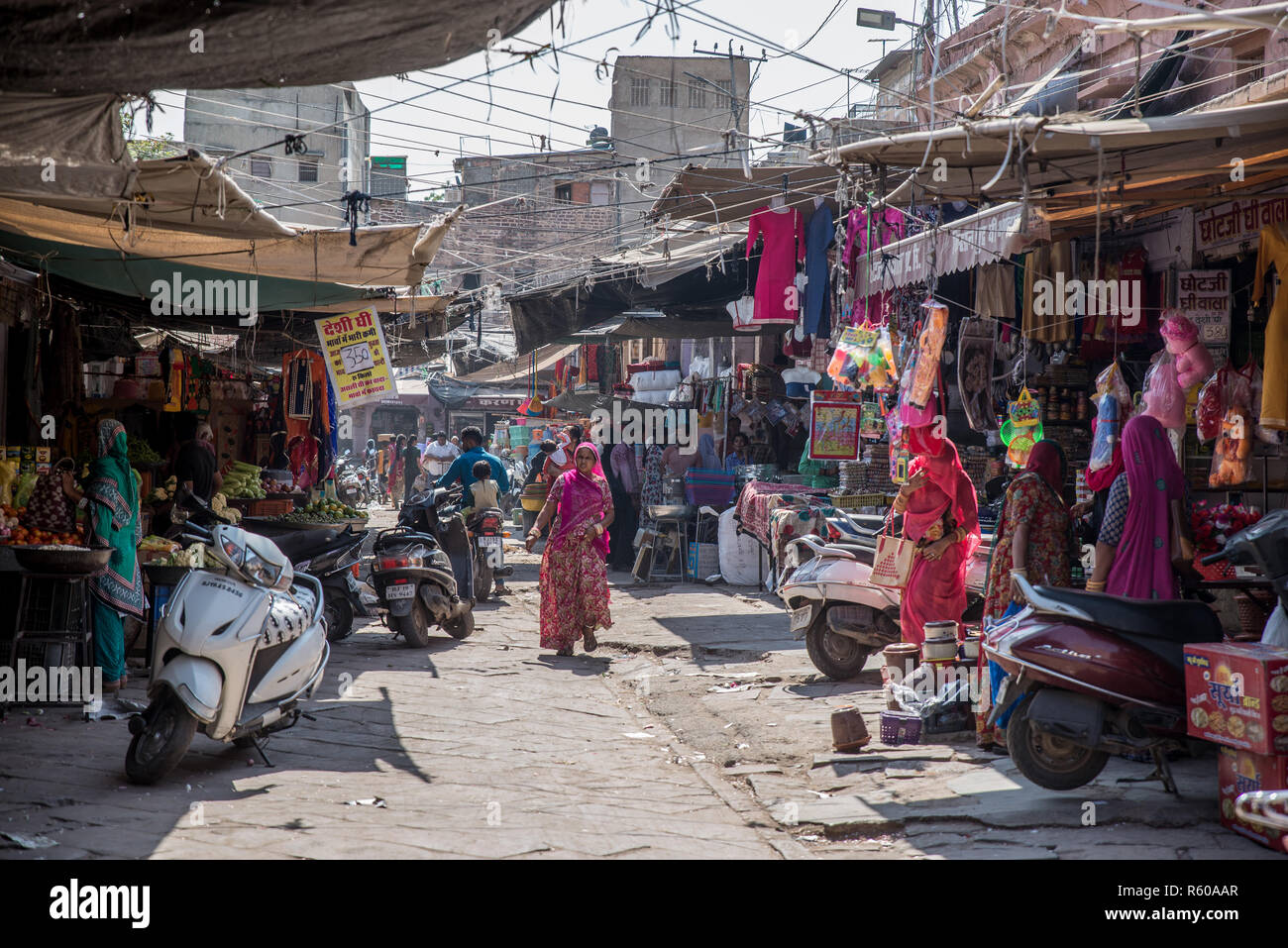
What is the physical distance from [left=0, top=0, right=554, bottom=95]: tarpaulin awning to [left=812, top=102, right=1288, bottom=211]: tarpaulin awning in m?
2.72

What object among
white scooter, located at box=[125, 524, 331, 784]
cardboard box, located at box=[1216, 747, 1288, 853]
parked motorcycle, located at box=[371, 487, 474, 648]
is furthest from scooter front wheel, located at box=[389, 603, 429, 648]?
cardboard box, located at box=[1216, 747, 1288, 853]

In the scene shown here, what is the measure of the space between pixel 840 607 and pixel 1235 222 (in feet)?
12.7

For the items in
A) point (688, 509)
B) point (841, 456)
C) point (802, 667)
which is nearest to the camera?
point (802, 667)

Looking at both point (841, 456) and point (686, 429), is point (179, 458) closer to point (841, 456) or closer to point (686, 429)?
point (841, 456)

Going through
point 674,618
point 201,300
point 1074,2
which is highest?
point 1074,2

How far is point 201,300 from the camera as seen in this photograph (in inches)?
399

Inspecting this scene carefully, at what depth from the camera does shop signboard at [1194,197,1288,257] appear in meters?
7.50

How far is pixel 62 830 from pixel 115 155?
9.96 ft

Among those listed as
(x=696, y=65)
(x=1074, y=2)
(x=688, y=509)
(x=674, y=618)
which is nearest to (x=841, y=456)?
(x=674, y=618)

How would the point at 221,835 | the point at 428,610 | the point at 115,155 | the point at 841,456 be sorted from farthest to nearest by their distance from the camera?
the point at 841,456
the point at 428,610
the point at 115,155
the point at 221,835

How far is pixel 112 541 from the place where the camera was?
840cm

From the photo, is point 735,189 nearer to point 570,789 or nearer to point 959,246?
point 959,246

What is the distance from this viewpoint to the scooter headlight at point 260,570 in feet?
20.8

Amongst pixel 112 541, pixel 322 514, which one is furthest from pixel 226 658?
pixel 322 514
